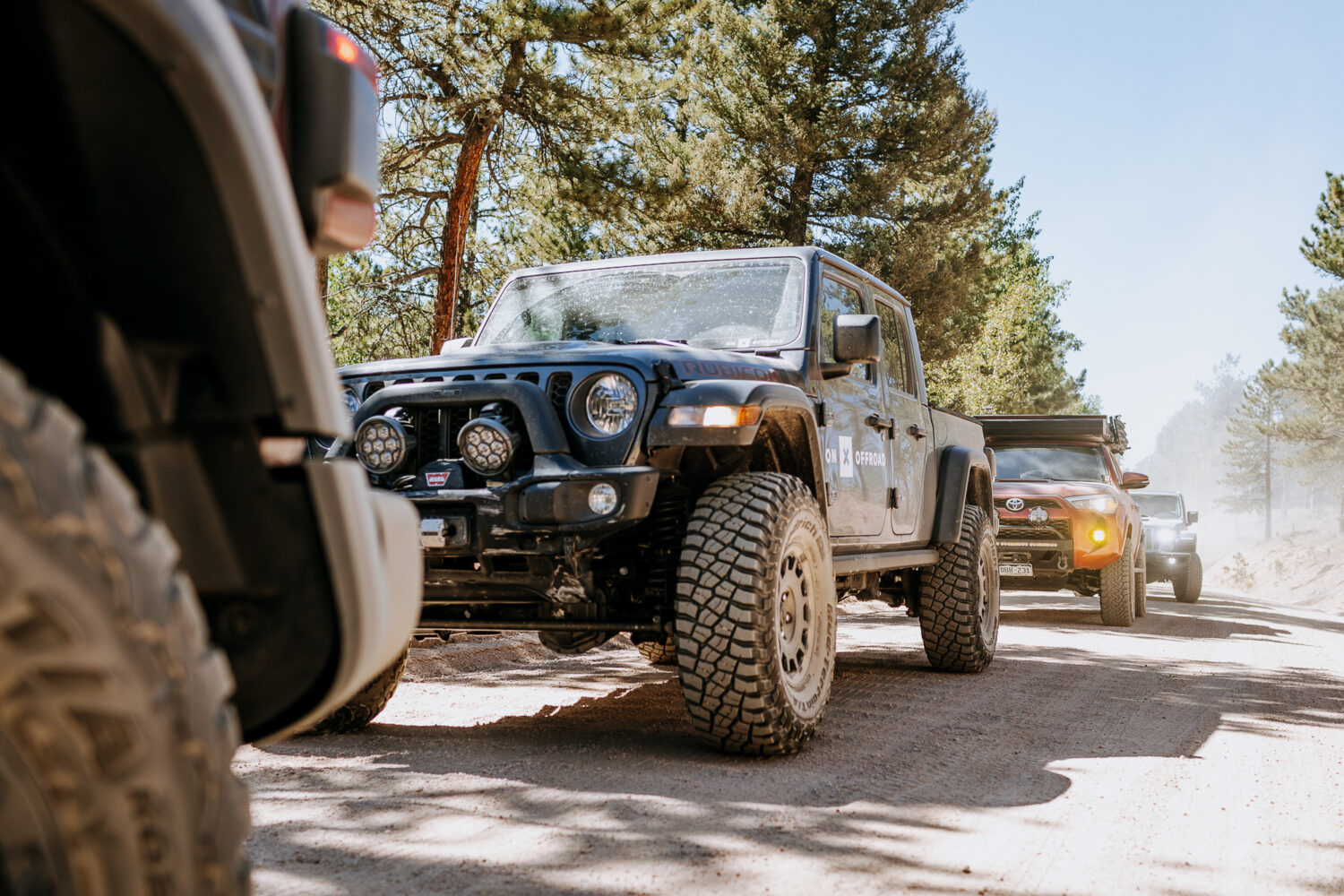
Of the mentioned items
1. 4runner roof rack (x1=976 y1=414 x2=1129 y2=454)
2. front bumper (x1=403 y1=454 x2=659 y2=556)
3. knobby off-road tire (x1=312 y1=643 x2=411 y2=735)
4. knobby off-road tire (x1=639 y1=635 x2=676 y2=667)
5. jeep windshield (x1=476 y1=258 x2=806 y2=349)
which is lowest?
knobby off-road tire (x1=639 y1=635 x2=676 y2=667)

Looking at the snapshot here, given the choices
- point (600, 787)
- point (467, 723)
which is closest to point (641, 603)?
point (600, 787)

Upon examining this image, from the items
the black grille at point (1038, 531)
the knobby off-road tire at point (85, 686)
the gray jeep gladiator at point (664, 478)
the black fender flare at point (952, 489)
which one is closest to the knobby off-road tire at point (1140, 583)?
the black grille at point (1038, 531)

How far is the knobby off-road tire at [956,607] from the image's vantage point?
722cm

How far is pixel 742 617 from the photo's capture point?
4.19 meters

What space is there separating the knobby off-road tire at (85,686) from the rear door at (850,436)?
4.40 metres

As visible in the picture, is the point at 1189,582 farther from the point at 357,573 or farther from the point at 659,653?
the point at 357,573

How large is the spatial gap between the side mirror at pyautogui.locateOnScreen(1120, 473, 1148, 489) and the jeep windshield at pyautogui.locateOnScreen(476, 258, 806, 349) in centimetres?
863

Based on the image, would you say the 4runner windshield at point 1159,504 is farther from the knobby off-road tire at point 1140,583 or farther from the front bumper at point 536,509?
the front bumper at point 536,509

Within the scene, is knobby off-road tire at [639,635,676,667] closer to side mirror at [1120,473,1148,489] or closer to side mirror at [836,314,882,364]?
side mirror at [836,314,882,364]

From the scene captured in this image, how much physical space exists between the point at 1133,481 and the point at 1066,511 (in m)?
1.72

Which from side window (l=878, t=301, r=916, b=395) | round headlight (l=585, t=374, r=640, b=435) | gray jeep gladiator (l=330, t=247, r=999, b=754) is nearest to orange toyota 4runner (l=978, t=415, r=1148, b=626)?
side window (l=878, t=301, r=916, b=395)

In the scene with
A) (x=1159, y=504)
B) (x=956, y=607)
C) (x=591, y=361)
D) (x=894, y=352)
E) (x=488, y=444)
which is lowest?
(x=956, y=607)

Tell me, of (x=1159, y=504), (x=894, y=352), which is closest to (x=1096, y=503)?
(x=894, y=352)

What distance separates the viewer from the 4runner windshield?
65.5 ft
